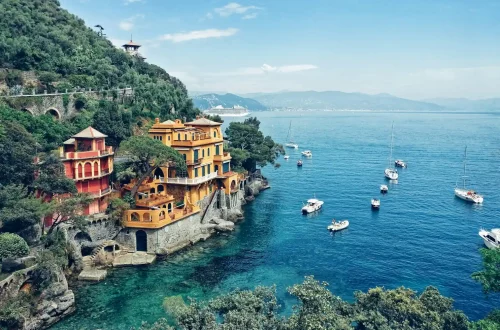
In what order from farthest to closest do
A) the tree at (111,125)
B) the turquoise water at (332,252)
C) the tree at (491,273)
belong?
1. the tree at (111,125)
2. the turquoise water at (332,252)
3. the tree at (491,273)

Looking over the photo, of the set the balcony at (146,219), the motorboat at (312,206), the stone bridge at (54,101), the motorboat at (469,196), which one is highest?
the stone bridge at (54,101)

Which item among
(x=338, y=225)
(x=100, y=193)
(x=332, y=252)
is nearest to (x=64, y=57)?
(x=100, y=193)

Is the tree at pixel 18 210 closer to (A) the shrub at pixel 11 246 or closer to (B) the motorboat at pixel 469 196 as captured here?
(A) the shrub at pixel 11 246

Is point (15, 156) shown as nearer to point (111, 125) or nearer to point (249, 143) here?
point (111, 125)

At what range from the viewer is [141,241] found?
41281 mm

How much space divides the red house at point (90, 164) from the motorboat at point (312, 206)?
27.9 m

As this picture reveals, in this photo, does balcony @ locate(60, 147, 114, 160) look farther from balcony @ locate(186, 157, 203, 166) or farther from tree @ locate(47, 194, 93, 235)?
balcony @ locate(186, 157, 203, 166)

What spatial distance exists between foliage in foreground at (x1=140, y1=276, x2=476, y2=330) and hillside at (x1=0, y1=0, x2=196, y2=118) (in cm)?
4979

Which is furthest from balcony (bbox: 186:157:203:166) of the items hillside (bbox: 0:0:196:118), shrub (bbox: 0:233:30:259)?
hillside (bbox: 0:0:196:118)

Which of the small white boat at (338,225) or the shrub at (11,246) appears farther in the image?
the small white boat at (338,225)

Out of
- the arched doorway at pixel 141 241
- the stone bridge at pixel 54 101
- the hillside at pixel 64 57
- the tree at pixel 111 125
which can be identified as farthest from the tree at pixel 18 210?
the hillside at pixel 64 57

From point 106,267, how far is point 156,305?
9.11 meters

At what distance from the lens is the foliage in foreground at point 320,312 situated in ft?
63.3

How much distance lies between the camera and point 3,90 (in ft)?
180
